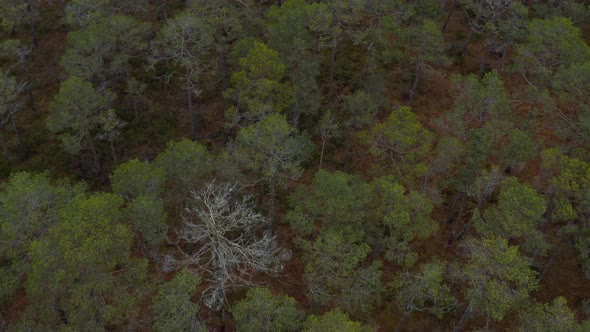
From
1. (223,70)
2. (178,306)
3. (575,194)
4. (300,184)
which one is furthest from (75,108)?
(575,194)

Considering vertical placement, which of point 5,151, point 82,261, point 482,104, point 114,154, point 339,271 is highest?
point 482,104

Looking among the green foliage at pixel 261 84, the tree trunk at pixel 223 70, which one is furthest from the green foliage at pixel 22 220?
the tree trunk at pixel 223 70

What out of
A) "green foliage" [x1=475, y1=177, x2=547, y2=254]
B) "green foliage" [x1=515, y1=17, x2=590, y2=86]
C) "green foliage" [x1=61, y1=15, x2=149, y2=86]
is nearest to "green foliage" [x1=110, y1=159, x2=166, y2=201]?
"green foliage" [x1=61, y1=15, x2=149, y2=86]

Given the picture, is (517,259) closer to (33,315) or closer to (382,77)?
(382,77)

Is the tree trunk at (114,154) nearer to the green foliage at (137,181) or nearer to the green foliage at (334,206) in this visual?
the green foliage at (137,181)

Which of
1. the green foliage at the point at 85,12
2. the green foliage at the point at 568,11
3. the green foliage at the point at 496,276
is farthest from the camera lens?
the green foliage at the point at 568,11

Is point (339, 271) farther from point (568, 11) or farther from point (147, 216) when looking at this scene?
point (568, 11)
